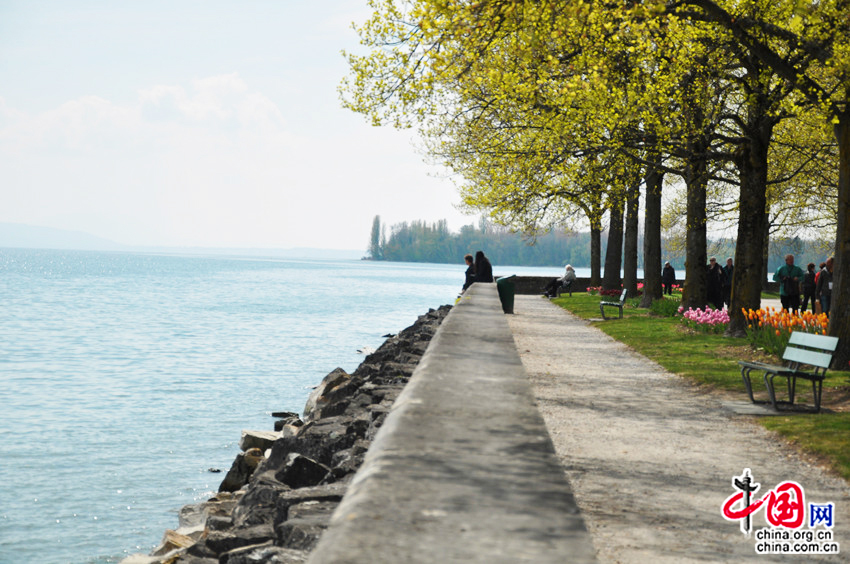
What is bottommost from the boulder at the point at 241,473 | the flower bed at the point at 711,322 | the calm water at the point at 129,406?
the calm water at the point at 129,406

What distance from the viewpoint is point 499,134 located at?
22062mm

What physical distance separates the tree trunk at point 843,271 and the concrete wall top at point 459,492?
1133cm

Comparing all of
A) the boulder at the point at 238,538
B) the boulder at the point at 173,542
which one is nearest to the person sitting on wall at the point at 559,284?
the boulder at the point at 173,542

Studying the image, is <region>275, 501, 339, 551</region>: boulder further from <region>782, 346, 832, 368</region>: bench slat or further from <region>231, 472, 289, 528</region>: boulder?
<region>782, 346, 832, 368</region>: bench slat

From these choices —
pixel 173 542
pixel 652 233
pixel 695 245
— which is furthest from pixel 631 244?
pixel 173 542

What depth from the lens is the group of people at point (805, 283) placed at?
22.9 m

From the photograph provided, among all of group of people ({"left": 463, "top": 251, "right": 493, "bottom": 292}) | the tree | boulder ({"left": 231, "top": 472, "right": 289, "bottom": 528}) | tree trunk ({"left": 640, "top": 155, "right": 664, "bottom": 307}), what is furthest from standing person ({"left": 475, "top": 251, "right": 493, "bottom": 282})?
boulder ({"left": 231, "top": 472, "right": 289, "bottom": 528})

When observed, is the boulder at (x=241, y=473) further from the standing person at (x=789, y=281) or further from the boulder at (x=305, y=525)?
the standing person at (x=789, y=281)

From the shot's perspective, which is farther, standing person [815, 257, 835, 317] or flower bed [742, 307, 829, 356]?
A: standing person [815, 257, 835, 317]

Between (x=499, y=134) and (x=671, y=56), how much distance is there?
5.59 meters

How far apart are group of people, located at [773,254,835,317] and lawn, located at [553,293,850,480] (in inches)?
146

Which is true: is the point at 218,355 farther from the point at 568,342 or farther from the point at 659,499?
the point at 659,499

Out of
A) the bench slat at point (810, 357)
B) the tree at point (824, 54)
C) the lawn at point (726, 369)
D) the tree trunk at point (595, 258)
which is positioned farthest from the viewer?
the tree trunk at point (595, 258)

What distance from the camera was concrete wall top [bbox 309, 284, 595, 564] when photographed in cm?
226
